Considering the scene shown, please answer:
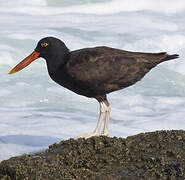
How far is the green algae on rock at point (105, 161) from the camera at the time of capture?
512cm

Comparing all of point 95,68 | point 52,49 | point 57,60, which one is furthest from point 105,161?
point 52,49

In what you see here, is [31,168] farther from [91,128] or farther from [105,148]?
[91,128]

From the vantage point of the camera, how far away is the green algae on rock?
5121 millimetres

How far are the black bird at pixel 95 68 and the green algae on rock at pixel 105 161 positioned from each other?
1.17 metres

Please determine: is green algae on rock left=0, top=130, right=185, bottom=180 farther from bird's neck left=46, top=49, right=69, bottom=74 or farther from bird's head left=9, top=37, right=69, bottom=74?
bird's head left=9, top=37, right=69, bottom=74

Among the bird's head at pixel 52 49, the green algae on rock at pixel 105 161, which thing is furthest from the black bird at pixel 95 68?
the green algae on rock at pixel 105 161

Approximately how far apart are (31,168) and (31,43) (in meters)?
22.1

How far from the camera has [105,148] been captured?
582 centimetres

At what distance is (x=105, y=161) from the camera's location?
551 cm

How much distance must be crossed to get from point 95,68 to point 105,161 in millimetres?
2222

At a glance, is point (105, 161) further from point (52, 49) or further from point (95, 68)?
point (52, 49)

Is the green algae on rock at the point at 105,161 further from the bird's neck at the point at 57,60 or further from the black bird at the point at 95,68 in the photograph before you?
the bird's neck at the point at 57,60

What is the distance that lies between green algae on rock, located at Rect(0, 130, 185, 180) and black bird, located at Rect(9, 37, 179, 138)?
117cm

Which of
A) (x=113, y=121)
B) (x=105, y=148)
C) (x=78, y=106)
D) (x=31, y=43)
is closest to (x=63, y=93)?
(x=78, y=106)
